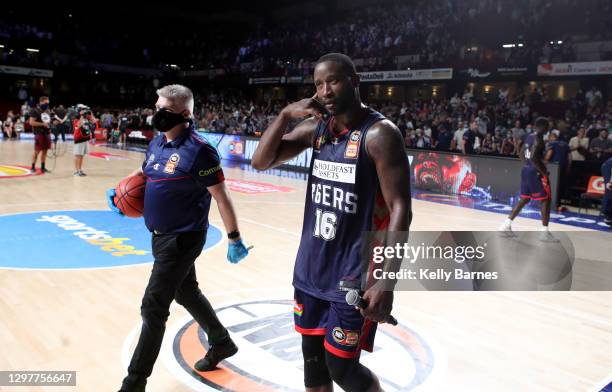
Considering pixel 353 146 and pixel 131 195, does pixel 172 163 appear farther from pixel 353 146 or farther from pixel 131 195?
pixel 353 146

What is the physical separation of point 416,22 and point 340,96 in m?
22.6

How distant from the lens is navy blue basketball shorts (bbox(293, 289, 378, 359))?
2209 mm

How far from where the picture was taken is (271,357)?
11.9 feet

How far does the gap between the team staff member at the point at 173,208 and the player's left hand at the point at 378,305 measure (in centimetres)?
123

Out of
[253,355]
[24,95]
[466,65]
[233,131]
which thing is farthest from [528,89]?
[24,95]

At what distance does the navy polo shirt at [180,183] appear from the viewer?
3.00 metres

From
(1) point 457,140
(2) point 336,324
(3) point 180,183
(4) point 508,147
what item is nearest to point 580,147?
(4) point 508,147

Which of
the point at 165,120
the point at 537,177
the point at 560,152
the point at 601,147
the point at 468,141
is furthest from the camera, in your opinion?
the point at 468,141

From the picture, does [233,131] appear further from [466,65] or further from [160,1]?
[160,1]

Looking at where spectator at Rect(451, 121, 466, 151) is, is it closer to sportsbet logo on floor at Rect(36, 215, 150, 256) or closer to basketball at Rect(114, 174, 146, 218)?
sportsbet logo on floor at Rect(36, 215, 150, 256)

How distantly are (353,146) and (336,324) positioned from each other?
0.74 metres

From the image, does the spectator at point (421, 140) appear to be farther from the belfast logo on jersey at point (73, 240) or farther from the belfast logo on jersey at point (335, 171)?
the belfast logo on jersey at point (335, 171)

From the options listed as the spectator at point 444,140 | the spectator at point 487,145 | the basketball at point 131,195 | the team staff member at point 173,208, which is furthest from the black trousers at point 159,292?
the spectator at point 444,140

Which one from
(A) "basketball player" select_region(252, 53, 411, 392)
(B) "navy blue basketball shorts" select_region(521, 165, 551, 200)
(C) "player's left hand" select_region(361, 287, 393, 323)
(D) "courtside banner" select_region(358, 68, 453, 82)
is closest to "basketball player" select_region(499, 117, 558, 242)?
(B) "navy blue basketball shorts" select_region(521, 165, 551, 200)
